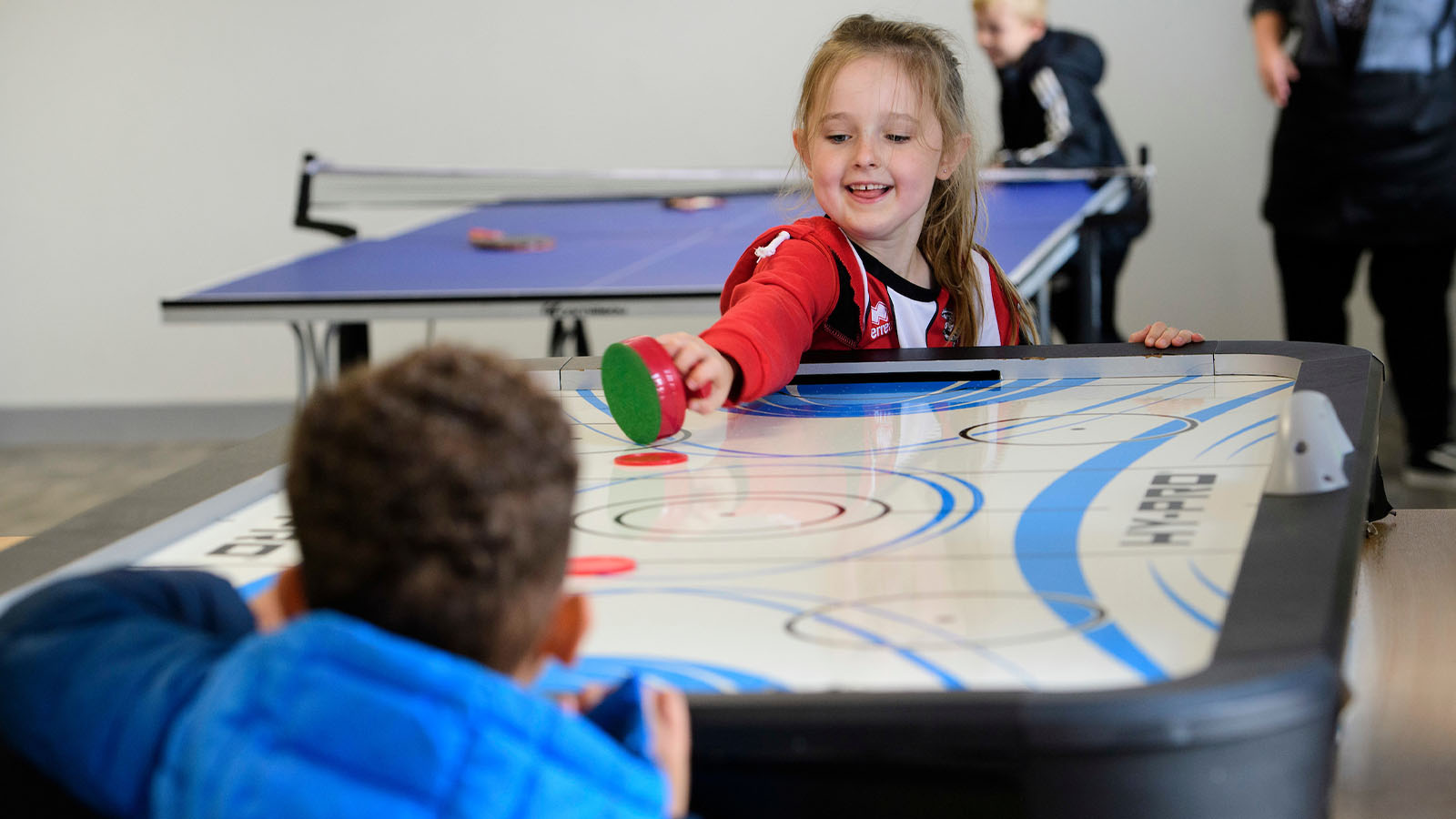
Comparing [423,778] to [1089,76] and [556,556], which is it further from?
[1089,76]

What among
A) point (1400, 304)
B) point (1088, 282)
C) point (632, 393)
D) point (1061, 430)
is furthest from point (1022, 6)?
point (632, 393)

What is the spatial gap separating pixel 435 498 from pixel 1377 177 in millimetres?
3553

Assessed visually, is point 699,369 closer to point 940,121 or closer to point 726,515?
point 726,515

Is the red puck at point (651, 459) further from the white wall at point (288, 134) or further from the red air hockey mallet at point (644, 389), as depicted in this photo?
the white wall at point (288, 134)

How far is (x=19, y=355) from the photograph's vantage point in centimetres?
517

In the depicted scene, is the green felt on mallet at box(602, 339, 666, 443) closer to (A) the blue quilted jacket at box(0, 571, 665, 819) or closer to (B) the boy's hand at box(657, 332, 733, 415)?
(B) the boy's hand at box(657, 332, 733, 415)

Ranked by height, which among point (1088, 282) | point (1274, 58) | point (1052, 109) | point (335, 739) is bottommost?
point (1088, 282)

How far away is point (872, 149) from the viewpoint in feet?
6.00

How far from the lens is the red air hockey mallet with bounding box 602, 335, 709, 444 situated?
4.20 feet

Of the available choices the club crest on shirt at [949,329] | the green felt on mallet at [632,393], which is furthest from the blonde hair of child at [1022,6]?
the green felt on mallet at [632,393]

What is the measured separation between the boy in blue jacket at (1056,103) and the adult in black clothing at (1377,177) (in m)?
0.44

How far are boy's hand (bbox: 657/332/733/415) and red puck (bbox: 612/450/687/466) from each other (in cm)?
6

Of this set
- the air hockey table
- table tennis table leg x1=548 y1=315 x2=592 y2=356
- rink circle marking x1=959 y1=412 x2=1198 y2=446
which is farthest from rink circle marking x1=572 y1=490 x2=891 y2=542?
table tennis table leg x1=548 y1=315 x2=592 y2=356

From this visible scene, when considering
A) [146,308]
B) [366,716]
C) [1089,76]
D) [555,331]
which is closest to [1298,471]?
[366,716]
